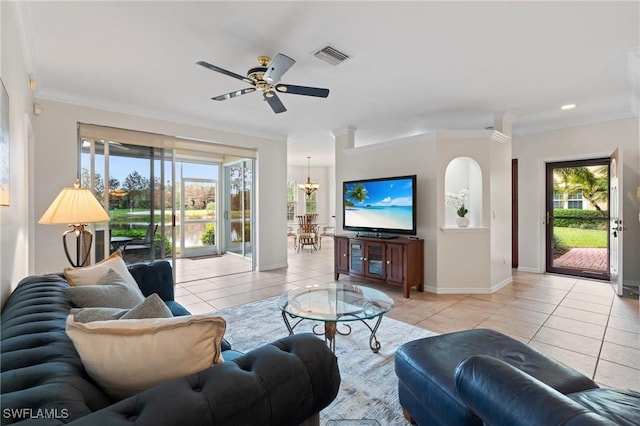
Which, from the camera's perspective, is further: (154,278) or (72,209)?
(154,278)

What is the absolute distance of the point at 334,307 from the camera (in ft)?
8.25

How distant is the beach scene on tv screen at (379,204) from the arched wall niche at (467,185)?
596 millimetres

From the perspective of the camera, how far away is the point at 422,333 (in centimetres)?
296

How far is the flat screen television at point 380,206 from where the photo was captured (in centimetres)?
446

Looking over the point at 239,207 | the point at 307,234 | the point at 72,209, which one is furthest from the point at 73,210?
the point at 307,234

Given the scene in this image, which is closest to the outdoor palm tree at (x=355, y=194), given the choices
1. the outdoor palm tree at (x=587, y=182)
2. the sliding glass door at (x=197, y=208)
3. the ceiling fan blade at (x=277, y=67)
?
the ceiling fan blade at (x=277, y=67)

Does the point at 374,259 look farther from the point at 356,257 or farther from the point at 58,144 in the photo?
the point at 58,144

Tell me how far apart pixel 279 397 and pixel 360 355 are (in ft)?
5.98

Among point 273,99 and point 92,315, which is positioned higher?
point 273,99

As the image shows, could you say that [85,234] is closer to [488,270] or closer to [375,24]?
[375,24]

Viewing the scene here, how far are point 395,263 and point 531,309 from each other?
1.68 m

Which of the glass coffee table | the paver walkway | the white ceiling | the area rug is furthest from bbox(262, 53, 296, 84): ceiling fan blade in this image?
the paver walkway

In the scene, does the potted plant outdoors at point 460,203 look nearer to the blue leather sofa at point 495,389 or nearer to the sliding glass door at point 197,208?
the blue leather sofa at point 495,389

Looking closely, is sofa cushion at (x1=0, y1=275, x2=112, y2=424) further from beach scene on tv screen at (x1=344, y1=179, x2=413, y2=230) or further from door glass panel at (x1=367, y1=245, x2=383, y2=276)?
beach scene on tv screen at (x1=344, y1=179, x2=413, y2=230)
